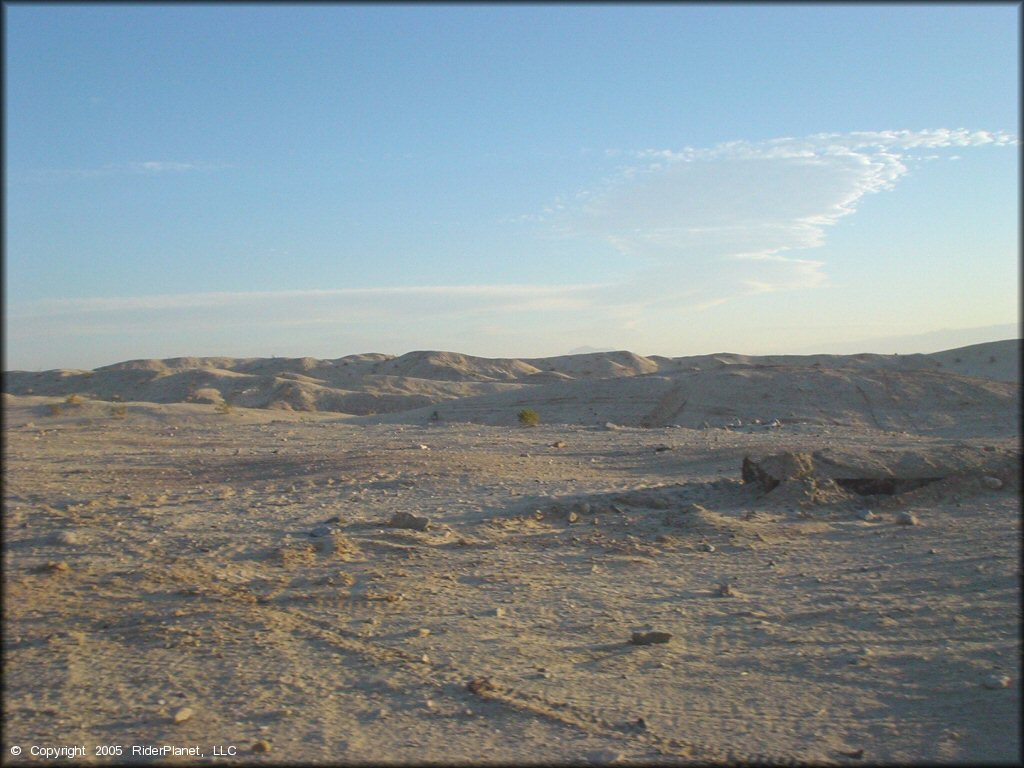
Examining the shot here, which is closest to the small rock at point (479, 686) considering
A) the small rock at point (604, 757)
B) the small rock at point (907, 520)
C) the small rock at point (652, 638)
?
the small rock at point (604, 757)

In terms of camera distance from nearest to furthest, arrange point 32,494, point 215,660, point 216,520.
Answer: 1. point 215,660
2. point 216,520
3. point 32,494

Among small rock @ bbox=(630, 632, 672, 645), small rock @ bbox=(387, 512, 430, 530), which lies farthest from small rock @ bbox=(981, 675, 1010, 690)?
small rock @ bbox=(387, 512, 430, 530)

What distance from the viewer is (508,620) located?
6.62 metres

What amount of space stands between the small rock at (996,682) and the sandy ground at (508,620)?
3cm

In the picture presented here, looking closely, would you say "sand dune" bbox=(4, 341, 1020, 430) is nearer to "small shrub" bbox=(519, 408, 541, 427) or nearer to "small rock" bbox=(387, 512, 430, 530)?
"small shrub" bbox=(519, 408, 541, 427)

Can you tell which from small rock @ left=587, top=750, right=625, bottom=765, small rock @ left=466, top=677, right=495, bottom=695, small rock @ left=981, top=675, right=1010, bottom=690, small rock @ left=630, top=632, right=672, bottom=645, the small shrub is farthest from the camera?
the small shrub

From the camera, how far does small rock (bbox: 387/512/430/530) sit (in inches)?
363

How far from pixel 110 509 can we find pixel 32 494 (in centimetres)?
173

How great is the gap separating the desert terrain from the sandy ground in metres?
0.03

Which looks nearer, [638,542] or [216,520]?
[638,542]

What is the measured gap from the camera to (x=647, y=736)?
4.68 m

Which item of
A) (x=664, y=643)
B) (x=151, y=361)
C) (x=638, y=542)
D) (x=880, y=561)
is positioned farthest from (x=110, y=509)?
(x=151, y=361)

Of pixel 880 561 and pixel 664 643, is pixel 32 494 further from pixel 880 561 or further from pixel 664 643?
pixel 880 561

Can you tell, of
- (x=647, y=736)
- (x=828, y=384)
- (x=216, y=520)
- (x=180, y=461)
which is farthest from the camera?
(x=828, y=384)
